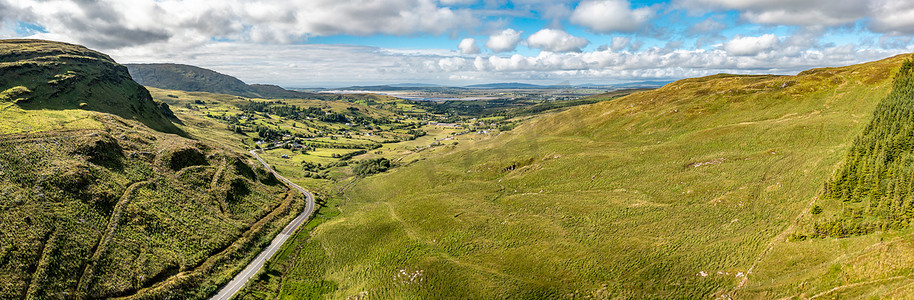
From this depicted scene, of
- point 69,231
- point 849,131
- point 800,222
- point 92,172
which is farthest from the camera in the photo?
point 92,172

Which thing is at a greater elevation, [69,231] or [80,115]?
[80,115]

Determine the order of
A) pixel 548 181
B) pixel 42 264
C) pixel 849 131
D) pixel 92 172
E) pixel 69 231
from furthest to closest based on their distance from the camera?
pixel 548 181
pixel 92 172
pixel 849 131
pixel 69 231
pixel 42 264

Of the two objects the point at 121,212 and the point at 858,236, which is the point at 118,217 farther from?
the point at 858,236

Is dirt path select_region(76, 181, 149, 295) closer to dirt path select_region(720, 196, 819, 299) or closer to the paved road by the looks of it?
the paved road

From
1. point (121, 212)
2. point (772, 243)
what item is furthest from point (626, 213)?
point (121, 212)

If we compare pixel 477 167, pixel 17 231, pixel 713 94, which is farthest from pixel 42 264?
pixel 713 94

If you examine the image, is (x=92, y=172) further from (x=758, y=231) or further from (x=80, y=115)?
(x=758, y=231)

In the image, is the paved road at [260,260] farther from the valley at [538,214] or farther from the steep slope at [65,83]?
the steep slope at [65,83]
